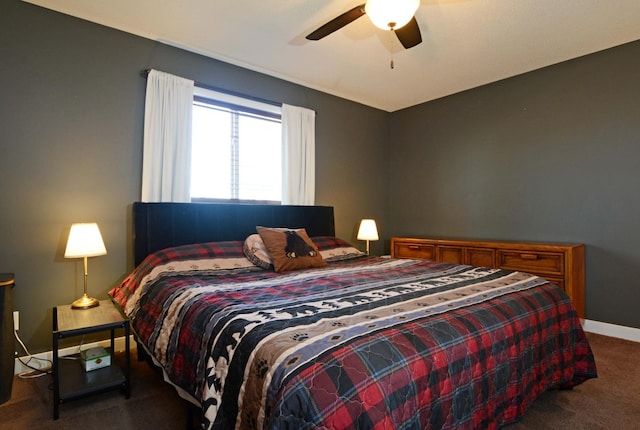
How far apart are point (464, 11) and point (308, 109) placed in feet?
6.07

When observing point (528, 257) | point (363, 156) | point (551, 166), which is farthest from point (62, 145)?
point (551, 166)

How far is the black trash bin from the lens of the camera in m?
1.97

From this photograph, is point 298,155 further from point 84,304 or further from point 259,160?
point 84,304

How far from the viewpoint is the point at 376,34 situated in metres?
2.83

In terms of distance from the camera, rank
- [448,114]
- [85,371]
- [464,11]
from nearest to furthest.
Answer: [85,371]
[464,11]
[448,114]

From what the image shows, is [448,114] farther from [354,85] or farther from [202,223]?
[202,223]

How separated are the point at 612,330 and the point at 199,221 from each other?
12.3ft

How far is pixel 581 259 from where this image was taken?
10.4 feet

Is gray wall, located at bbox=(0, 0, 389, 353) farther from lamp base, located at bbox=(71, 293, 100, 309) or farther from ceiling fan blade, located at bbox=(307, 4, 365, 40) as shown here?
ceiling fan blade, located at bbox=(307, 4, 365, 40)

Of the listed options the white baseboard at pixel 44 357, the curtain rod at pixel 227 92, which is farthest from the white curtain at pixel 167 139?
the white baseboard at pixel 44 357

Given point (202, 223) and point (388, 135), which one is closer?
point (202, 223)

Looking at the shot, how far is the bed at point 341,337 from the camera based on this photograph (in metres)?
1.05

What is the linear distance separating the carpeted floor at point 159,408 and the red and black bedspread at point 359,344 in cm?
16

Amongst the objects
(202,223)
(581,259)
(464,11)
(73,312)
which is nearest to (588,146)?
(581,259)
